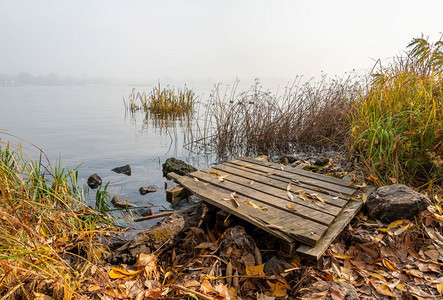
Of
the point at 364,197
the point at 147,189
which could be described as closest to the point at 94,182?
the point at 147,189

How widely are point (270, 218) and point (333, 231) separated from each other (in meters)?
0.54

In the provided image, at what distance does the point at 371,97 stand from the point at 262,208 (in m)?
2.81

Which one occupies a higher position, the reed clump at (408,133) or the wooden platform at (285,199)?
the reed clump at (408,133)

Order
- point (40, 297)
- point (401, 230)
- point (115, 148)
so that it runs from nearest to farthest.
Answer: point (40, 297), point (401, 230), point (115, 148)

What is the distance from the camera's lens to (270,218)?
2.49 meters

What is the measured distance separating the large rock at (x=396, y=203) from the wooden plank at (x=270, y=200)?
0.53 m

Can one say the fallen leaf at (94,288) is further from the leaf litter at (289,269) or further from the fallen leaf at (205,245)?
the fallen leaf at (205,245)

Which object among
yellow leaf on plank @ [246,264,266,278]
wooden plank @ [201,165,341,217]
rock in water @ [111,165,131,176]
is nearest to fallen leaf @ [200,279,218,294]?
yellow leaf on plank @ [246,264,266,278]

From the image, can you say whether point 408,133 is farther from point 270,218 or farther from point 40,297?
point 40,297

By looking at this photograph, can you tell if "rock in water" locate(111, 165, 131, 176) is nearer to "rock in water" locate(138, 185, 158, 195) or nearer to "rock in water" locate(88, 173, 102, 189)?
"rock in water" locate(88, 173, 102, 189)

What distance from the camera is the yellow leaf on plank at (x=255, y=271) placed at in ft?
6.93

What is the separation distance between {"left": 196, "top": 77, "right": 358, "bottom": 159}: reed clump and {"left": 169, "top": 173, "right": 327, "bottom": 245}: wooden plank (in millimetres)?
3851

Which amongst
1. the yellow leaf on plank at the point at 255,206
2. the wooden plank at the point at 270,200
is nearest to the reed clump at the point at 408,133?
the wooden plank at the point at 270,200

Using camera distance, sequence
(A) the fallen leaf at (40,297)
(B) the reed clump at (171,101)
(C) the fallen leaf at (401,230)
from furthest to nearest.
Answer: (B) the reed clump at (171,101) → (C) the fallen leaf at (401,230) → (A) the fallen leaf at (40,297)
